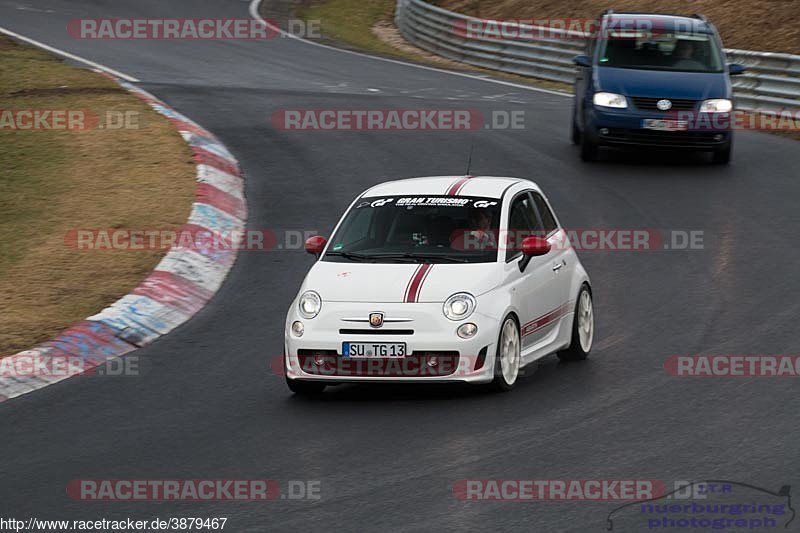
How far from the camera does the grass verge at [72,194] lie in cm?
1288

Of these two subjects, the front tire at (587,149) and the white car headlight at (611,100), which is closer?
the white car headlight at (611,100)

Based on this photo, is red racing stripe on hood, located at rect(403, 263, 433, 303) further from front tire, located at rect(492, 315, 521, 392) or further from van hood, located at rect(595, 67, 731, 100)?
van hood, located at rect(595, 67, 731, 100)

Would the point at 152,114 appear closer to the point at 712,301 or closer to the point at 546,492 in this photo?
the point at 712,301

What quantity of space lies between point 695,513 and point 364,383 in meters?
3.61

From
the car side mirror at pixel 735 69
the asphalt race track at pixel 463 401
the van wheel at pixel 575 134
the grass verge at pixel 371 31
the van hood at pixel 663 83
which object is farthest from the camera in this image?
the grass verge at pixel 371 31

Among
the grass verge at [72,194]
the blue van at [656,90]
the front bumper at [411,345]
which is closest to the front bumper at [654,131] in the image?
the blue van at [656,90]

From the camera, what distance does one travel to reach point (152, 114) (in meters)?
21.2

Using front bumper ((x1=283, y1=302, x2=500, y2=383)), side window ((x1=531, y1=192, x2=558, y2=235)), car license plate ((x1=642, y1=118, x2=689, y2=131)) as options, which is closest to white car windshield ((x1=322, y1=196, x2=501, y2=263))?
front bumper ((x1=283, y1=302, x2=500, y2=383))

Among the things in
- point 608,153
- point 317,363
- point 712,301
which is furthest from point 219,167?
point 317,363

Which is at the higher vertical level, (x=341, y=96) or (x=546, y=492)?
(x=546, y=492)

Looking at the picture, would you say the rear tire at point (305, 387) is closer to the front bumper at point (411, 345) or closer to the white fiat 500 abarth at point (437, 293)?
the white fiat 500 abarth at point (437, 293)

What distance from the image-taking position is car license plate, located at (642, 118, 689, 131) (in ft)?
63.7

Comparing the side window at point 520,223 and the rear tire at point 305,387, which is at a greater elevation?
the side window at point 520,223

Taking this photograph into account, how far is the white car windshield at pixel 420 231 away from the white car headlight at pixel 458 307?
511 millimetres
